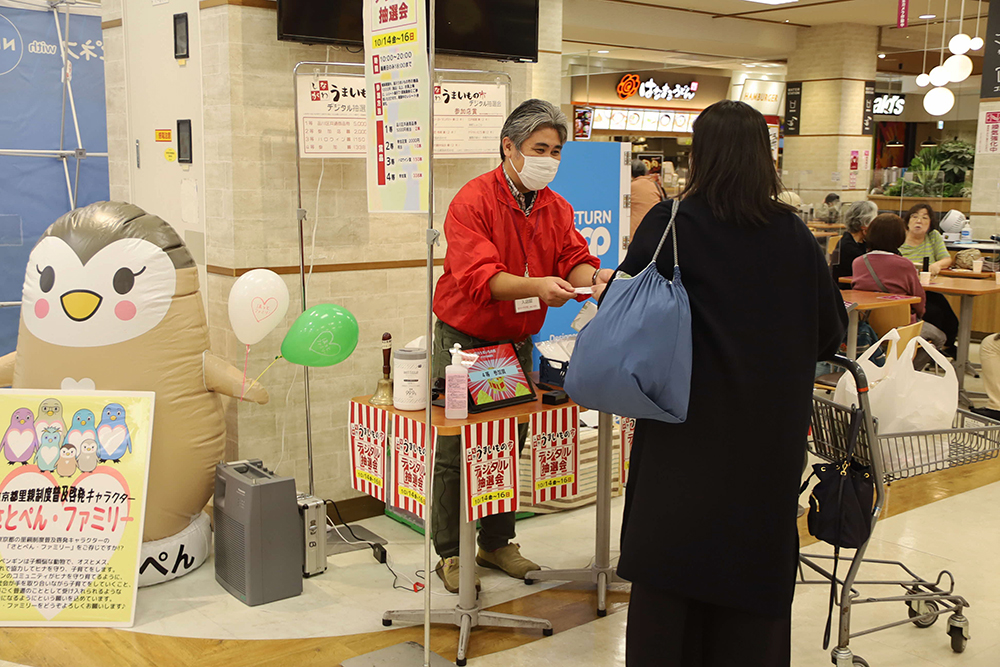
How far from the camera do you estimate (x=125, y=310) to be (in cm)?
356

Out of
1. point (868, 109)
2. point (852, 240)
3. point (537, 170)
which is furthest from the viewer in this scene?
point (868, 109)

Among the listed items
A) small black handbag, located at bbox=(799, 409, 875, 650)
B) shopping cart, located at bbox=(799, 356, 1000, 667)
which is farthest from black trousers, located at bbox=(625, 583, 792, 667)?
shopping cart, located at bbox=(799, 356, 1000, 667)

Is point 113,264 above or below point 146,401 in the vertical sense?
above

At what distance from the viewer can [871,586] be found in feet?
12.3

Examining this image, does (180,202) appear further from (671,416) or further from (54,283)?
(671,416)

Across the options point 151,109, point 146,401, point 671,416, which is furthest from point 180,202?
point 671,416

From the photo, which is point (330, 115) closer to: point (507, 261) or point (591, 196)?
point (507, 261)

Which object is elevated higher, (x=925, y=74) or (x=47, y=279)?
(x=925, y=74)

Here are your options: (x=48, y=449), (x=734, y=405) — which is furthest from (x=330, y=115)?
(x=734, y=405)

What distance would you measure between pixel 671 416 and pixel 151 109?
3.33m

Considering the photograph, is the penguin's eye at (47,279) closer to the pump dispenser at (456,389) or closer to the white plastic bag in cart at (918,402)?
the pump dispenser at (456,389)

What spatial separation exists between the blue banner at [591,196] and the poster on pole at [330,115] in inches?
57.2

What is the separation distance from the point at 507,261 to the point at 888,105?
12.8 metres

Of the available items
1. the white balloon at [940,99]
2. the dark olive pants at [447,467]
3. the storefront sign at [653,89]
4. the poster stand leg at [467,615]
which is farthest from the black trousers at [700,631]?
the storefront sign at [653,89]
